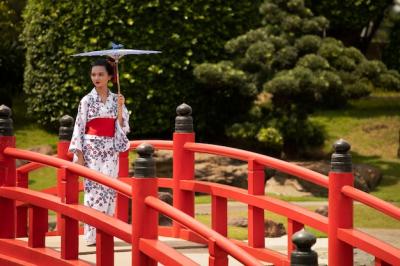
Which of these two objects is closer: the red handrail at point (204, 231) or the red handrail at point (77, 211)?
the red handrail at point (204, 231)

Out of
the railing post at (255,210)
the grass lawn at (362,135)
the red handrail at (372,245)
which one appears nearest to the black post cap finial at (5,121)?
the railing post at (255,210)

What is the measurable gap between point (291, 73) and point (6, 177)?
9.00 m

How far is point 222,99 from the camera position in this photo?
1862 cm

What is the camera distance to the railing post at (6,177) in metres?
8.75

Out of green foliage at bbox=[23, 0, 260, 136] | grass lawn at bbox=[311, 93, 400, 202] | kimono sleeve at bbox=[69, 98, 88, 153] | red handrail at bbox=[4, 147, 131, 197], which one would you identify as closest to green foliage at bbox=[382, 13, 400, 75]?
grass lawn at bbox=[311, 93, 400, 202]

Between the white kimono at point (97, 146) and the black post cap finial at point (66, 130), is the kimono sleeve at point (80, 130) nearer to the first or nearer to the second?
the white kimono at point (97, 146)

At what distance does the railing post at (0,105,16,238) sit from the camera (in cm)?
875

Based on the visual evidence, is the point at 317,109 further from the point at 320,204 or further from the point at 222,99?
the point at 320,204

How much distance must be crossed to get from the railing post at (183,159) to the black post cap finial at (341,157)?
2.24m

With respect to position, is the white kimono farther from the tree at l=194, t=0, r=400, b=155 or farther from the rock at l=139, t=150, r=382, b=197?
the tree at l=194, t=0, r=400, b=155

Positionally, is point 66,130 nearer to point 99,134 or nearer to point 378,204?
point 99,134

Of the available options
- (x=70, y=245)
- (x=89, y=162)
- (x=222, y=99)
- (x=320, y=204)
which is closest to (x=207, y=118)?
(x=222, y=99)

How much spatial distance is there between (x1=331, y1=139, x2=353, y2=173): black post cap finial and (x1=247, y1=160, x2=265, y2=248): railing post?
1.46m

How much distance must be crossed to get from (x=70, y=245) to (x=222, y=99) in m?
10.7
